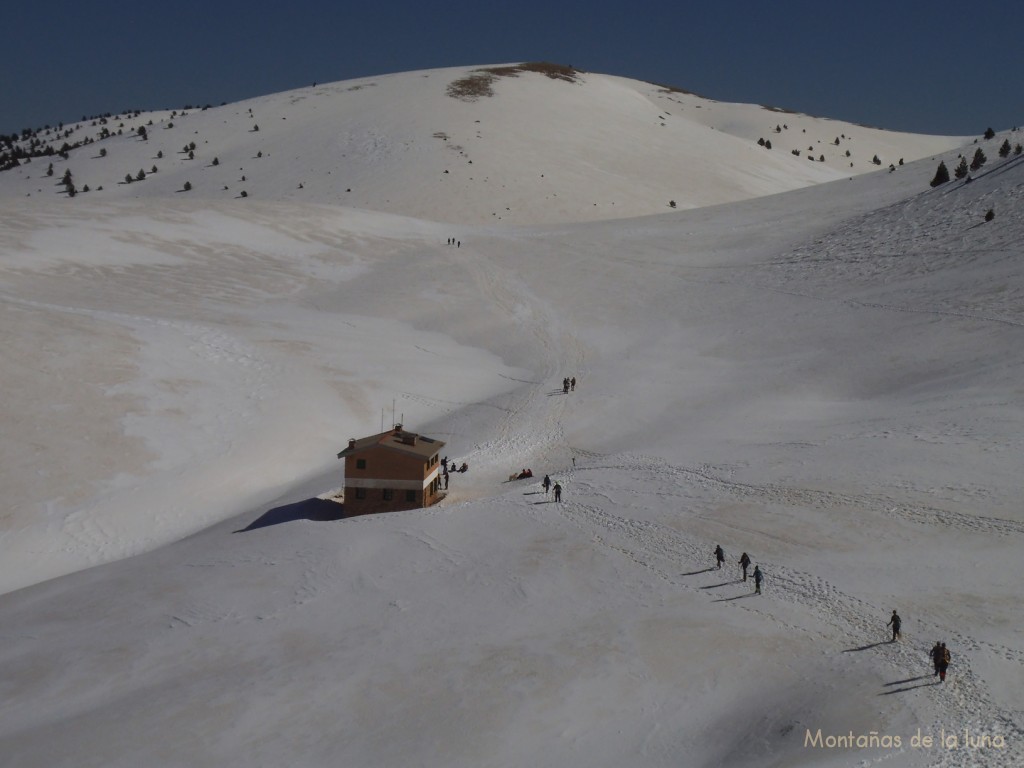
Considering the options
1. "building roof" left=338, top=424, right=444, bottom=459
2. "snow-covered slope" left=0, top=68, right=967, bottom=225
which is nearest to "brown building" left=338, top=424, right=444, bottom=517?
"building roof" left=338, top=424, right=444, bottom=459

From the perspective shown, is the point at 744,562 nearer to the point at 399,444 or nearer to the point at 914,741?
the point at 914,741

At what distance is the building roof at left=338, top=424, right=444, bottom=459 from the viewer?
28203 mm

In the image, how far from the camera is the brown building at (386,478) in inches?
1103

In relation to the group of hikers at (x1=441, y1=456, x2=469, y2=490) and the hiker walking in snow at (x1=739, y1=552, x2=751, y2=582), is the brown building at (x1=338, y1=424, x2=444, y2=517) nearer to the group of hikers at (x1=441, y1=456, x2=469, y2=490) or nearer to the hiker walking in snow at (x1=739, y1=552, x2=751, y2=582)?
the group of hikers at (x1=441, y1=456, x2=469, y2=490)

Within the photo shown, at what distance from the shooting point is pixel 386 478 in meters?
28.2

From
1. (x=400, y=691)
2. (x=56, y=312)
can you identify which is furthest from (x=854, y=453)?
(x=56, y=312)

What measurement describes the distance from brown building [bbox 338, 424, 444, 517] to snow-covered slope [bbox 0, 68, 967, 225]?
44658mm

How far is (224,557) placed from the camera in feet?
80.5

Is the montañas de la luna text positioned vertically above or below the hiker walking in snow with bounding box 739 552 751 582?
below

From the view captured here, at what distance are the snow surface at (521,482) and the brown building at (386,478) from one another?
33.3 inches

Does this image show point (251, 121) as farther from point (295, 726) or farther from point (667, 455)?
point (295, 726)

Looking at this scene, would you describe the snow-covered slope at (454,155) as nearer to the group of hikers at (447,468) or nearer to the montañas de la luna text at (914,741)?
the group of hikers at (447,468)

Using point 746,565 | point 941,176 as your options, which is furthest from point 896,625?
point 941,176

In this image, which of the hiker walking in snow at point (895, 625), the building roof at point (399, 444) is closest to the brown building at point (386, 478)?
the building roof at point (399, 444)
